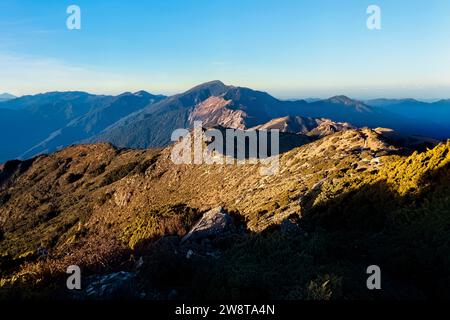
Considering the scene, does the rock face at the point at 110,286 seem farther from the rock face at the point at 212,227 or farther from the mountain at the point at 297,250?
the rock face at the point at 212,227

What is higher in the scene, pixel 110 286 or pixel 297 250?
pixel 297 250

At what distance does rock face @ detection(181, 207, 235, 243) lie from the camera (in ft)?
60.2

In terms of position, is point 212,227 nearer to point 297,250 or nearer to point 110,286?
point 297,250

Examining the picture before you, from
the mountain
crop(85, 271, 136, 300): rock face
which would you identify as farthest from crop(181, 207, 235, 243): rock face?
crop(85, 271, 136, 300): rock face

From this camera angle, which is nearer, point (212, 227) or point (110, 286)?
point (110, 286)

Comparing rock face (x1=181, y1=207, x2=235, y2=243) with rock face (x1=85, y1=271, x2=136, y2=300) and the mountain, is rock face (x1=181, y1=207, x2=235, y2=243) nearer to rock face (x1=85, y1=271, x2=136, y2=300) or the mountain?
the mountain

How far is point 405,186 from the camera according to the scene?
16562 mm

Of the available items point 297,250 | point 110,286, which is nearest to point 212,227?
point 297,250

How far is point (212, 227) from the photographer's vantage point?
19.0m

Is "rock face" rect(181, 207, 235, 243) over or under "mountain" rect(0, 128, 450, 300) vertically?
under

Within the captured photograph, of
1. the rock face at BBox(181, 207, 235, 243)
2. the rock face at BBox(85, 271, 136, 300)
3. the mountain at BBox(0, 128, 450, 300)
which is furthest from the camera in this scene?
the rock face at BBox(181, 207, 235, 243)

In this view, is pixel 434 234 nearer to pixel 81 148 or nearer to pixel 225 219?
pixel 225 219

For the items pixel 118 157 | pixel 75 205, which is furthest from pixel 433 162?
pixel 118 157

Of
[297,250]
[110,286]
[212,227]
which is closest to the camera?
[110,286]
